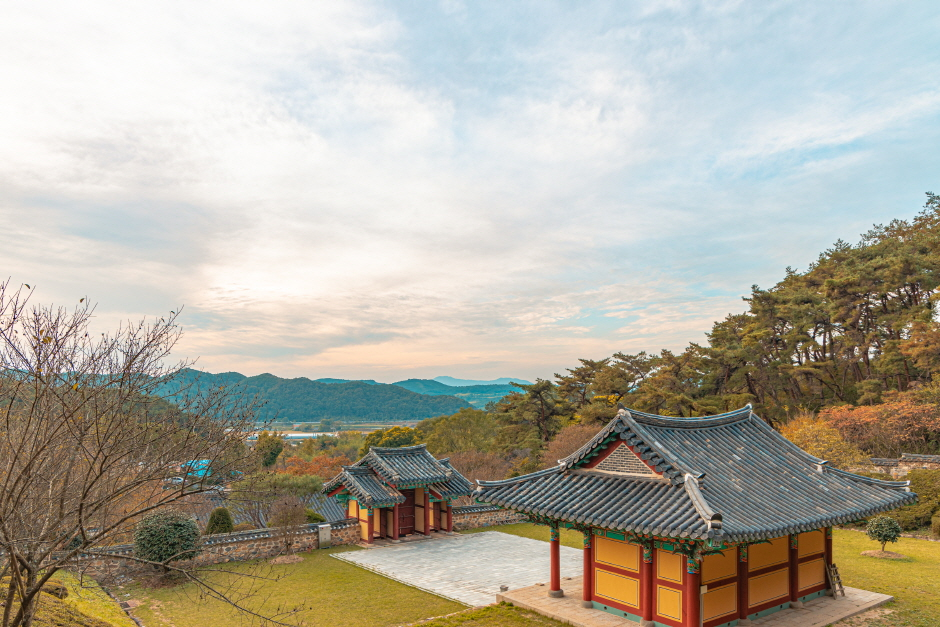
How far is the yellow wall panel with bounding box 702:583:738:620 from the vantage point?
34.1 feet

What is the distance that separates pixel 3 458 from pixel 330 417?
354 feet

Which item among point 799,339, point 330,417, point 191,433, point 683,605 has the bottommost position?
point 330,417

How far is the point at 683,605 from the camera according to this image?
10.1 metres

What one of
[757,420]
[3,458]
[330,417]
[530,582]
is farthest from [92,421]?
[330,417]

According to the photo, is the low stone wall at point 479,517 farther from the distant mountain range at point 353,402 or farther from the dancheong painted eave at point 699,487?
the distant mountain range at point 353,402

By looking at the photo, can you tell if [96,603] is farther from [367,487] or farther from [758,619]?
[758,619]

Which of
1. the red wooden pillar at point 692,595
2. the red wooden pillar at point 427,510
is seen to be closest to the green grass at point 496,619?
the red wooden pillar at point 692,595

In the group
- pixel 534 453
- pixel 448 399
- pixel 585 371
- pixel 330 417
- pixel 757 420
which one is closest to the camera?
pixel 757 420

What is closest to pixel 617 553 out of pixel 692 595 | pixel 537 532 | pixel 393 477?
pixel 692 595

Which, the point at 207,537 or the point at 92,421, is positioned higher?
the point at 92,421

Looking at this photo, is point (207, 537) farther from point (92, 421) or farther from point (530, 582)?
point (92, 421)

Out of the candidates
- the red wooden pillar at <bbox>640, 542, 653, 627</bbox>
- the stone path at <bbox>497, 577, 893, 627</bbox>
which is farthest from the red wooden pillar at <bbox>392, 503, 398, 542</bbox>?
the red wooden pillar at <bbox>640, 542, 653, 627</bbox>

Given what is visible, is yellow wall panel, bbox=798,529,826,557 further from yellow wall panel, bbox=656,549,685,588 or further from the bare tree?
the bare tree

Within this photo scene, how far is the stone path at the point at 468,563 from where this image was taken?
14828mm
